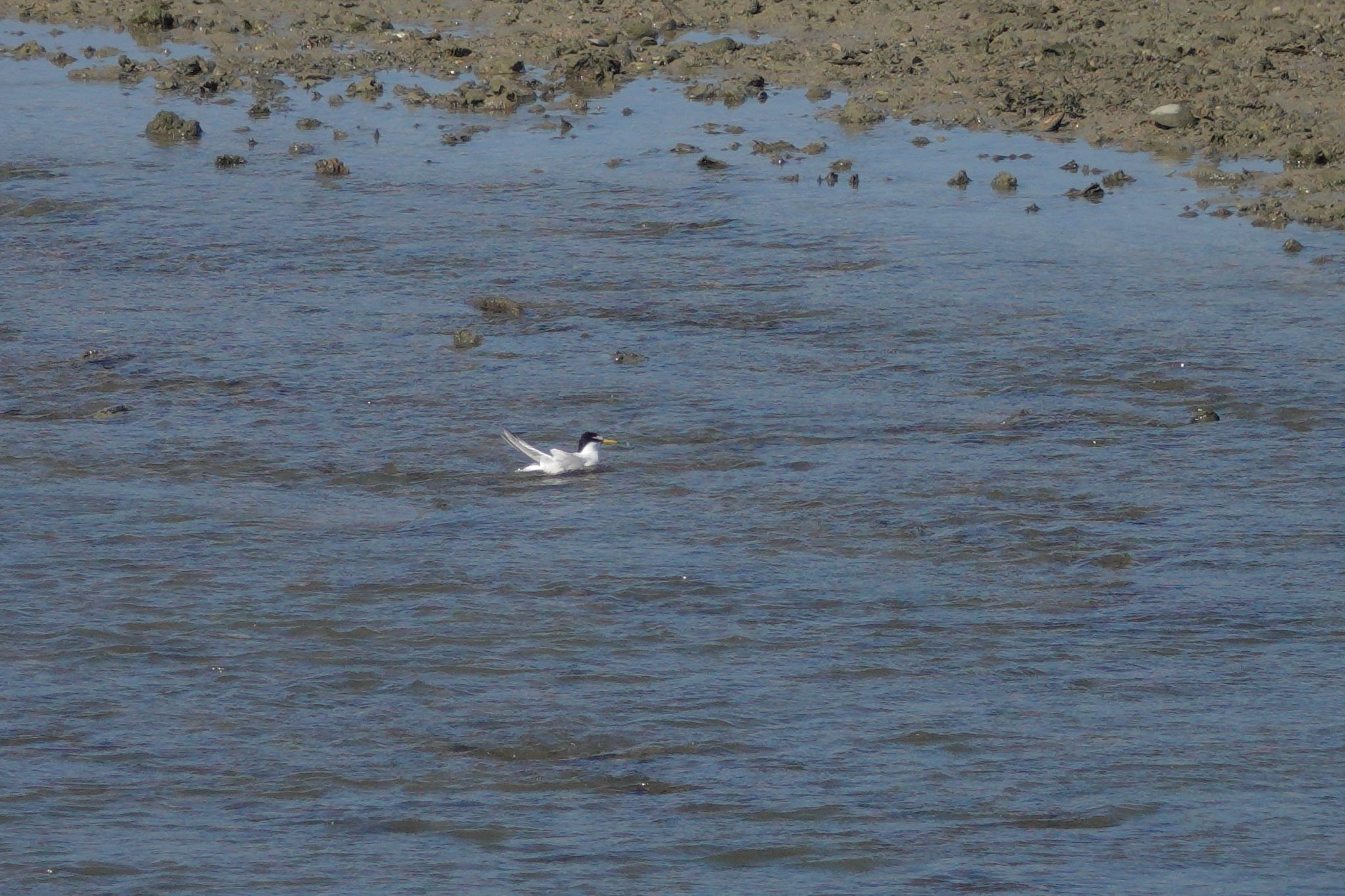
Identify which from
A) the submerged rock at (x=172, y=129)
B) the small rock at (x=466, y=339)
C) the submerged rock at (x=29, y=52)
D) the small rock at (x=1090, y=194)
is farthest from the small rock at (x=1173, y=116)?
the submerged rock at (x=29, y=52)

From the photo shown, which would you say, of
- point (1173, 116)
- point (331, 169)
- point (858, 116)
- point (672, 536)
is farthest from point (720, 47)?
point (672, 536)

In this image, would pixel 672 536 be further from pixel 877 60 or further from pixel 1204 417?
pixel 877 60

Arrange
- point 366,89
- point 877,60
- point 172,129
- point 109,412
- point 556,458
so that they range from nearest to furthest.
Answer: point 556,458
point 109,412
point 172,129
point 877,60
point 366,89

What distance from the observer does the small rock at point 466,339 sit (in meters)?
13.8

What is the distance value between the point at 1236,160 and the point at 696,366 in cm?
613

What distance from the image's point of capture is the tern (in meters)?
11.7

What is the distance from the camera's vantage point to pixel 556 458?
11.6m

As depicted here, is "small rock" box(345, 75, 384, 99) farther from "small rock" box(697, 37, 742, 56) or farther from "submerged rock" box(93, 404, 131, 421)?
"submerged rock" box(93, 404, 131, 421)

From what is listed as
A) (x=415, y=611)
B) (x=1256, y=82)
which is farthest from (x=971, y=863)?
(x=1256, y=82)

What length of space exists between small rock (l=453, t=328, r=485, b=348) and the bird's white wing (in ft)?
5.64

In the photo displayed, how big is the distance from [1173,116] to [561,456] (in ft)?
27.4

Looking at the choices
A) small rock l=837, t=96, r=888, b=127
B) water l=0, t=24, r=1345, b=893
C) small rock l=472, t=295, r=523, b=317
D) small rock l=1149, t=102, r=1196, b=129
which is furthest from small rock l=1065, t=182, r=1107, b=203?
small rock l=472, t=295, r=523, b=317

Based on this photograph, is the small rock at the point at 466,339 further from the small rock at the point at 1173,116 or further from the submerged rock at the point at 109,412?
the small rock at the point at 1173,116

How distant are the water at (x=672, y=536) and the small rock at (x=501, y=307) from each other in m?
0.17
